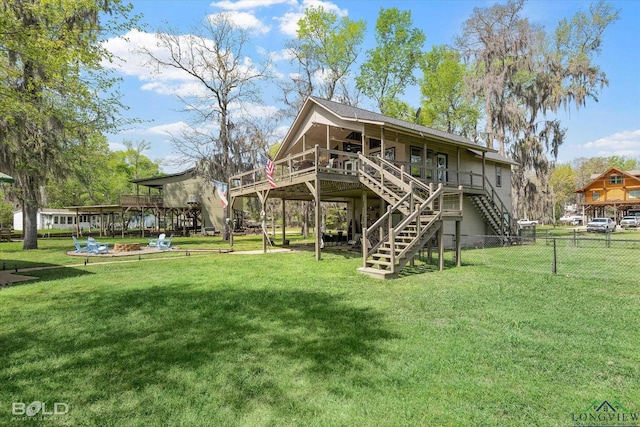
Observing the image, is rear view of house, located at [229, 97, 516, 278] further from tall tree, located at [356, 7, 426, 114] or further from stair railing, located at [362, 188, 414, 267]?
tall tree, located at [356, 7, 426, 114]

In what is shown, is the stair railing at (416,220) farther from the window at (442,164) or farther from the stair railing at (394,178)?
the window at (442,164)

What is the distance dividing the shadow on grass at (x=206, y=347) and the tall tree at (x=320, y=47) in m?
26.5

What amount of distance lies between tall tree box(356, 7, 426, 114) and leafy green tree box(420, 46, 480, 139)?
156 cm

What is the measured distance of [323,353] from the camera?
4.31 metres

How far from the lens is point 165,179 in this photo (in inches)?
1371

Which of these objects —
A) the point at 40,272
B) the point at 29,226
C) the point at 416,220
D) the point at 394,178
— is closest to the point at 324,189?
the point at 394,178

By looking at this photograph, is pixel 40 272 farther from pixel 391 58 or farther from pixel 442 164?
A: pixel 391 58

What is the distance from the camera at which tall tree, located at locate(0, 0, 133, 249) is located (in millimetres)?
9241

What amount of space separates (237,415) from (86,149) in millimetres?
21177

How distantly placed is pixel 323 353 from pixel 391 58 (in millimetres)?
33139

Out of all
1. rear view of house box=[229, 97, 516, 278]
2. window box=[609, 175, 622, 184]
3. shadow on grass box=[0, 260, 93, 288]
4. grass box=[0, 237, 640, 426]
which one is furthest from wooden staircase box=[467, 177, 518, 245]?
window box=[609, 175, 622, 184]

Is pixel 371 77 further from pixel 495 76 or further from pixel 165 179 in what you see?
pixel 165 179

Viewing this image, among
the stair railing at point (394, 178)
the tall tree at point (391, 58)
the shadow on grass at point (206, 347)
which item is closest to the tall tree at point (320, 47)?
the tall tree at point (391, 58)

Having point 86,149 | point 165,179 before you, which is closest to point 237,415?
point 86,149
